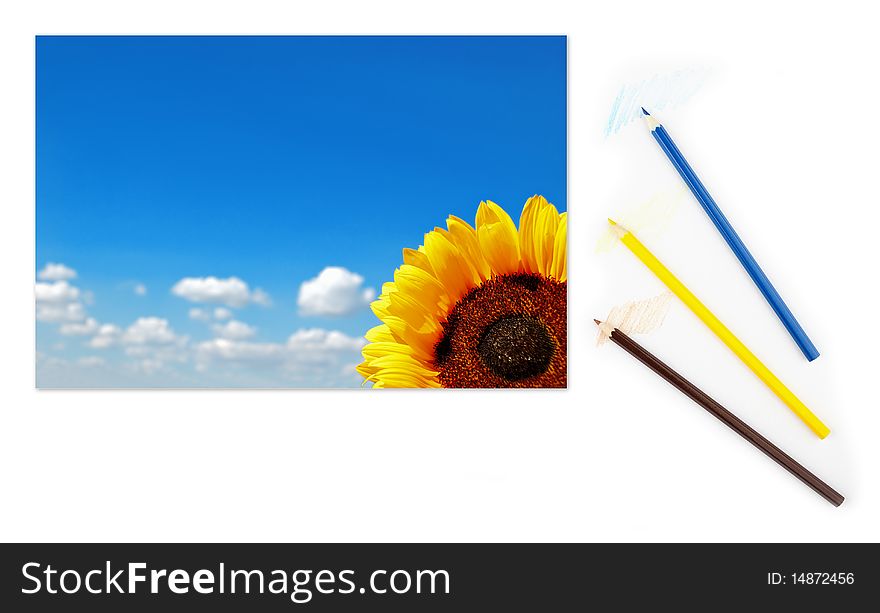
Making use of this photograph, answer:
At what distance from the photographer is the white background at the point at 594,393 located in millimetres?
1324

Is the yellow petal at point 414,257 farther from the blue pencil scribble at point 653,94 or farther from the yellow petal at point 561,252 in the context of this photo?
the blue pencil scribble at point 653,94

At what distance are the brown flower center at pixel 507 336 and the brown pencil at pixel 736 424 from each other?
0.14m

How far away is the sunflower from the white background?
40 mm

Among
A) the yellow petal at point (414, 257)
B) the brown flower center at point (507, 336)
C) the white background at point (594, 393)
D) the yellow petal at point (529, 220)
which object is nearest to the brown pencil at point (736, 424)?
the white background at point (594, 393)

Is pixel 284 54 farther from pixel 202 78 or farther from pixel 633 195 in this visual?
pixel 633 195

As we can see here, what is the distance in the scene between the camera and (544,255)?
52.2 inches

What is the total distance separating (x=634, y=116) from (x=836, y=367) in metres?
0.60

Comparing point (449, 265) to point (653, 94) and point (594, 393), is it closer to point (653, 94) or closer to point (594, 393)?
point (594, 393)

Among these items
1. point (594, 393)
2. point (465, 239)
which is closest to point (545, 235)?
point (465, 239)
